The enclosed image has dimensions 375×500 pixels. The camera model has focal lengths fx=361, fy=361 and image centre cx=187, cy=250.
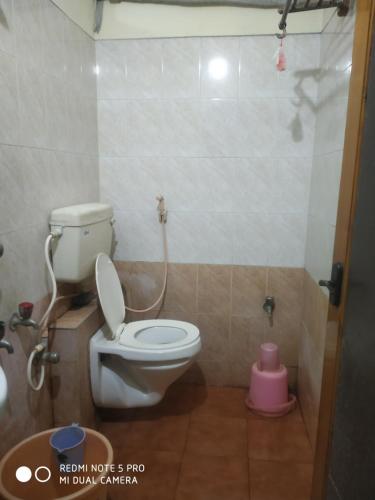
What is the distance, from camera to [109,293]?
190cm

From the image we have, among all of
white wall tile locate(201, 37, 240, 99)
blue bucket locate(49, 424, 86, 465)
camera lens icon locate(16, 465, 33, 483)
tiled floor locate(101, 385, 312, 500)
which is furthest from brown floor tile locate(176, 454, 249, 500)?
white wall tile locate(201, 37, 240, 99)

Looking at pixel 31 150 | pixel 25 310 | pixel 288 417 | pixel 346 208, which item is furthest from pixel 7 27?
pixel 288 417

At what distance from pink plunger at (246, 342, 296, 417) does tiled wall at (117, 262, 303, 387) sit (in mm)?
168

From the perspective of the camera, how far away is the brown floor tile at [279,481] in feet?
4.96

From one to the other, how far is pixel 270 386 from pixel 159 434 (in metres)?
0.65

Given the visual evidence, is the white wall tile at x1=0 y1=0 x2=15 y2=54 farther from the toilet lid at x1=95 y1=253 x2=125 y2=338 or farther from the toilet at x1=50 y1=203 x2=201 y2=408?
the toilet lid at x1=95 y1=253 x2=125 y2=338

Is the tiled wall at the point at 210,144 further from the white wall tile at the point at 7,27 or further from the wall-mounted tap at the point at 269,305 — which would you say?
the white wall tile at the point at 7,27

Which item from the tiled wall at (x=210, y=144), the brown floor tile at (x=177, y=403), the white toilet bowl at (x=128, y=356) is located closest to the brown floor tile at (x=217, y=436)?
the brown floor tile at (x=177, y=403)

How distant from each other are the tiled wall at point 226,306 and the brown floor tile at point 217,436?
34 cm

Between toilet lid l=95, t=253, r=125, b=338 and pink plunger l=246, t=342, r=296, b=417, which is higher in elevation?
toilet lid l=95, t=253, r=125, b=338

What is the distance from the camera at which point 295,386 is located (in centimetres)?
222

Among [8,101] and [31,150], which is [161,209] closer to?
[31,150]

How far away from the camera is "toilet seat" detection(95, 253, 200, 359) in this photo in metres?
1.76

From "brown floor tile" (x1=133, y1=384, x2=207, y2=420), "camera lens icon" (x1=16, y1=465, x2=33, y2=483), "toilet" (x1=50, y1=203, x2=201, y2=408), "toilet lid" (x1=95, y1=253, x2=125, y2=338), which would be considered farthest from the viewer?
"brown floor tile" (x1=133, y1=384, x2=207, y2=420)
